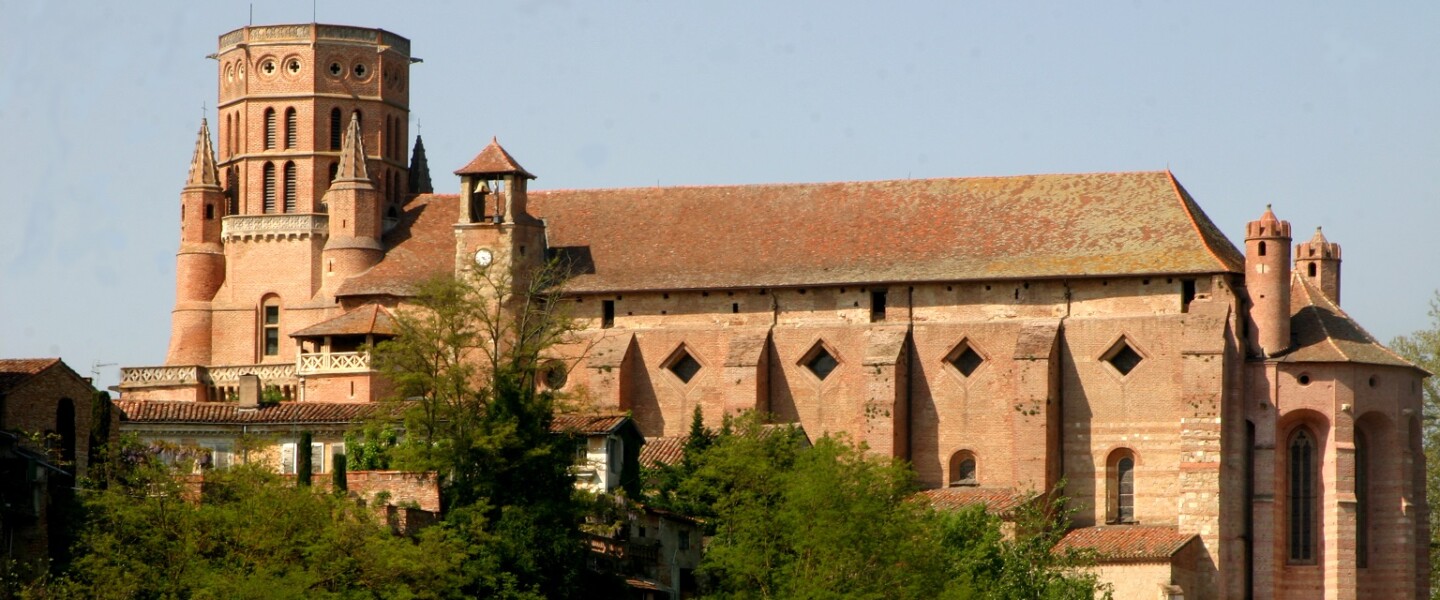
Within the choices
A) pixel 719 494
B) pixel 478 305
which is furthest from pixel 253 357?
pixel 719 494

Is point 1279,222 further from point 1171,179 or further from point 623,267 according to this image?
point 623,267

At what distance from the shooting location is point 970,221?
8594 centimetres

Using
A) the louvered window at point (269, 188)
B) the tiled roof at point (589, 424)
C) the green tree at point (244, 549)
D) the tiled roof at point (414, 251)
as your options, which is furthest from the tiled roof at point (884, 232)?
the green tree at point (244, 549)

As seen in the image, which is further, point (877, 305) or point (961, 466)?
point (877, 305)

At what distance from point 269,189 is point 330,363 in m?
7.89

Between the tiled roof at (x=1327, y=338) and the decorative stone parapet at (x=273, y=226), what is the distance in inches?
1050

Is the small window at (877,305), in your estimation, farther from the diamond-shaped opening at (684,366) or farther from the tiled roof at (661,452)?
the tiled roof at (661,452)

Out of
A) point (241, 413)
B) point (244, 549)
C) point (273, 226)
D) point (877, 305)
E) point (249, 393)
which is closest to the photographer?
point (244, 549)

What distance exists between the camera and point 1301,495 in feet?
269

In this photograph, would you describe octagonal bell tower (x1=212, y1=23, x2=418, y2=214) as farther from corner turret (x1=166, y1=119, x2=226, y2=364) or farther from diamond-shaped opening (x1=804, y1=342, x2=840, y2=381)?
diamond-shaped opening (x1=804, y1=342, x2=840, y2=381)

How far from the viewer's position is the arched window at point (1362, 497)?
8212cm

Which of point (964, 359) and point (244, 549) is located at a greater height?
point (964, 359)

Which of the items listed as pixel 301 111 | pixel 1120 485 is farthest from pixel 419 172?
pixel 1120 485

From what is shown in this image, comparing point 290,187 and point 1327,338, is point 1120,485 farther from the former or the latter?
point 290,187
